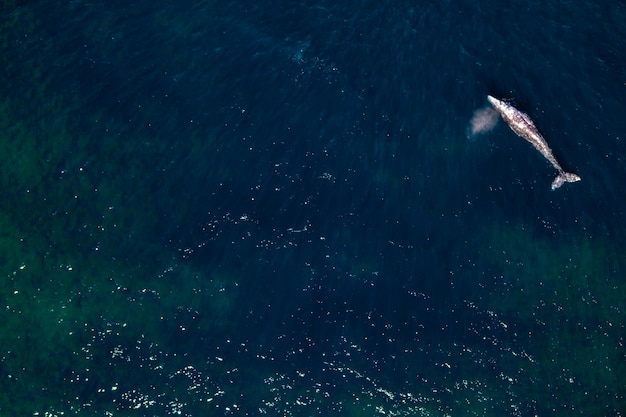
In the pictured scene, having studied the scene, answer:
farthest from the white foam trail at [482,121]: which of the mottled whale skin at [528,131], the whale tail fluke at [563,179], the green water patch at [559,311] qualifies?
the green water patch at [559,311]

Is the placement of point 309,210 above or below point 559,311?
above

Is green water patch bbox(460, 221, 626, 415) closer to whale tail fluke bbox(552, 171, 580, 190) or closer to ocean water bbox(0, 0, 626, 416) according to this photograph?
ocean water bbox(0, 0, 626, 416)

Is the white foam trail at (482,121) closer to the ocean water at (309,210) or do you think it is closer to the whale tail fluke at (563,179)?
the ocean water at (309,210)

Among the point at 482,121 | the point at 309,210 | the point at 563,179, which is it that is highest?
the point at 482,121

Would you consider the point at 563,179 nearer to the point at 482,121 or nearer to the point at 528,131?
the point at 528,131

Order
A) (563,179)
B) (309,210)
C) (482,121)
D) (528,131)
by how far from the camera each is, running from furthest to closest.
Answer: (482,121), (528,131), (563,179), (309,210)

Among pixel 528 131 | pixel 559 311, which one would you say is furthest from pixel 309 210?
pixel 559 311


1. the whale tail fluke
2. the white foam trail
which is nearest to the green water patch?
the whale tail fluke
